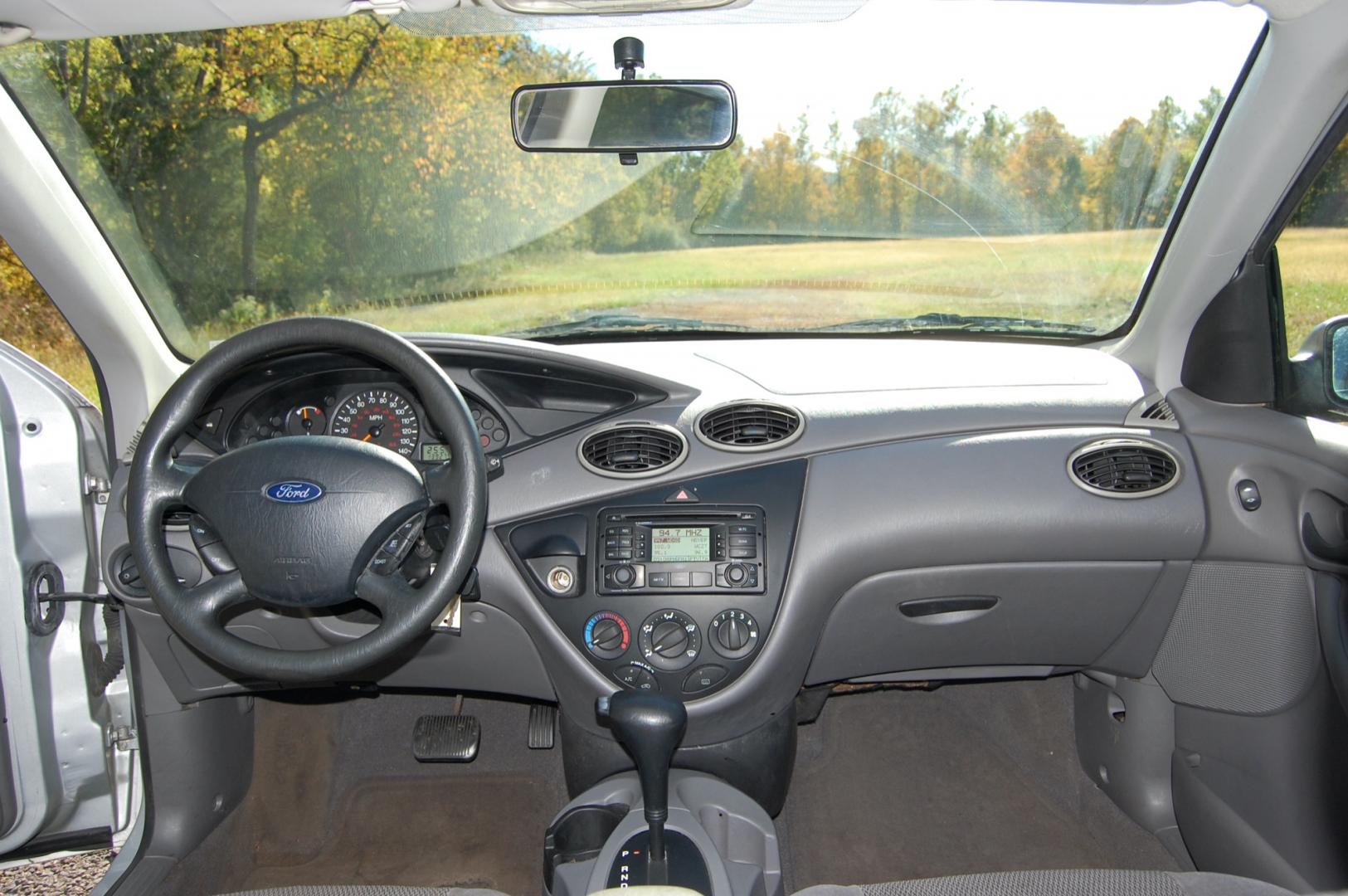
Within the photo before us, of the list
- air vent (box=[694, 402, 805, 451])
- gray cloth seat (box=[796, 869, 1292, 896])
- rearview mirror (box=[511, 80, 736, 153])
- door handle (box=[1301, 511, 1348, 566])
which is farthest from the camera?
air vent (box=[694, 402, 805, 451])

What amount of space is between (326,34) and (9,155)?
75 centimetres

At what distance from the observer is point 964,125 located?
8.84 feet

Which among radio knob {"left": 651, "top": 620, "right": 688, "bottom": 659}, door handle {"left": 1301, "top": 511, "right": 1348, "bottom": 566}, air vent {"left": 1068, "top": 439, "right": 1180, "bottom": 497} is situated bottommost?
radio knob {"left": 651, "top": 620, "right": 688, "bottom": 659}

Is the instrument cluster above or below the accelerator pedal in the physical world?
above

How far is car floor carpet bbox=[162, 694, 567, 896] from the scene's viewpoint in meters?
3.13

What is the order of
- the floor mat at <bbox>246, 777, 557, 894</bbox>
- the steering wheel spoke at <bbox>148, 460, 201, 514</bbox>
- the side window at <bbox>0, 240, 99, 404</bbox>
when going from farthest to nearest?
the floor mat at <bbox>246, 777, 557, 894</bbox>
the side window at <bbox>0, 240, 99, 404</bbox>
the steering wheel spoke at <bbox>148, 460, 201, 514</bbox>

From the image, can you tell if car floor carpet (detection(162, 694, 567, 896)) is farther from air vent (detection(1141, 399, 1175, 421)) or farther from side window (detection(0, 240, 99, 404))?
air vent (detection(1141, 399, 1175, 421))

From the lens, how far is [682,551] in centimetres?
253

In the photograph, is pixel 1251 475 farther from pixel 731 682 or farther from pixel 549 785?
pixel 549 785

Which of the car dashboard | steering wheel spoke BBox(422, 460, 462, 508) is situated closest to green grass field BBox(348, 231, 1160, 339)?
the car dashboard

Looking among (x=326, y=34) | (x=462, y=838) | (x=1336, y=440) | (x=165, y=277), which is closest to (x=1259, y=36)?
(x=1336, y=440)

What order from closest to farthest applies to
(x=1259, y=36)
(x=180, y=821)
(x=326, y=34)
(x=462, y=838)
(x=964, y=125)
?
(x=1259, y=36) → (x=326, y=34) → (x=964, y=125) → (x=180, y=821) → (x=462, y=838)

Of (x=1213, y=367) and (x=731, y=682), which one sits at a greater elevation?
(x=1213, y=367)

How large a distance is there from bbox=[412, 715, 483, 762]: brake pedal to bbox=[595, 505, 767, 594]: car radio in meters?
1.02
